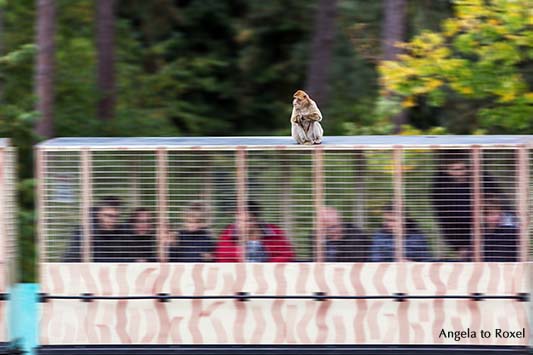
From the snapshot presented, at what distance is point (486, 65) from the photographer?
44.6 feet

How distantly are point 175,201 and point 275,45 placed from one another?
54.0 ft

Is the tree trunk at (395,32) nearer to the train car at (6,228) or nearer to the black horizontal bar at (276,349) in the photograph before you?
the black horizontal bar at (276,349)

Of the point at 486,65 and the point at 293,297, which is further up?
the point at 486,65

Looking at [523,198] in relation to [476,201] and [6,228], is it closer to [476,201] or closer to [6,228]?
[476,201]

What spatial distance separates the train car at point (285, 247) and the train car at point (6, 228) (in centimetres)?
29

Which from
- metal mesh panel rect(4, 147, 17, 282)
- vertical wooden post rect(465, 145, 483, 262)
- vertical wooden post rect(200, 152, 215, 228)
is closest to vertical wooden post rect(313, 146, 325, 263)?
vertical wooden post rect(200, 152, 215, 228)

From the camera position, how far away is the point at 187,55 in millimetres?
26109

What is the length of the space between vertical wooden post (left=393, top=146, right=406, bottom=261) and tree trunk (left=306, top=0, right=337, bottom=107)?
1182 cm

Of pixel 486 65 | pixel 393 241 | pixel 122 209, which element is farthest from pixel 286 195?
pixel 486 65

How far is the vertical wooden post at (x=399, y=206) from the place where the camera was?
31.5 ft

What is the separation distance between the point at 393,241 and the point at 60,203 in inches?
118

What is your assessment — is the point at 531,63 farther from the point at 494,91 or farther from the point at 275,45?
the point at 275,45

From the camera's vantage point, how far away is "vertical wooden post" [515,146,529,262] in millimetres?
9508

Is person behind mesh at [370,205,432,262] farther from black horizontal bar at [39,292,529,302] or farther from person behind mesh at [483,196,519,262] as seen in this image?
person behind mesh at [483,196,519,262]
